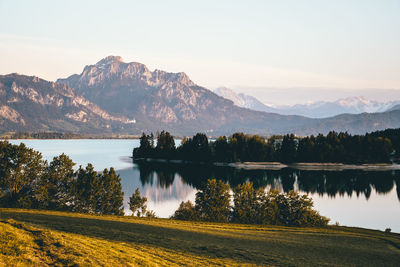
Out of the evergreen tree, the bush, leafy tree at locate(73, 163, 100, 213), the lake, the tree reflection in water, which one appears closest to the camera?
the bush

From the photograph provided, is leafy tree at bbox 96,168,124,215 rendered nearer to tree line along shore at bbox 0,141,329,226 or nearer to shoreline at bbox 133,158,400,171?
tree line along shore at bbox 0,141,329,226

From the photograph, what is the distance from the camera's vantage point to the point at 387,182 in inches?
5659

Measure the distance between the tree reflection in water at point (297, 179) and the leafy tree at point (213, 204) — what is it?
54.9 meters

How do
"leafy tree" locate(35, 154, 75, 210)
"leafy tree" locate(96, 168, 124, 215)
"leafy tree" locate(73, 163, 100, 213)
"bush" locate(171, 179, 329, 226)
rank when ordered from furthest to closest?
"leafy tree" locate(96, 168, 124, 215) → "leafy tree" locate(73, 163, 100, 213) → "leafy tree" locate(35, 154, 75, 210) → "bush" locate(171, 179, 329, 226)

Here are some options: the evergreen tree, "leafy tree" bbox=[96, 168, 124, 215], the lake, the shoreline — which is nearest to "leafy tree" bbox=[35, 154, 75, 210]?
the evergreen tree

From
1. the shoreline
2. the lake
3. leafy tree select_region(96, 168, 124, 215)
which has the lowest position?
the lake

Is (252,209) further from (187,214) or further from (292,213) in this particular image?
(187,214)

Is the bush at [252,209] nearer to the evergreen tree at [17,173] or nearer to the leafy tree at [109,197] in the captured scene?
the leafy tree at [109,197]

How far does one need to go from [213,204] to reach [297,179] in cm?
8632

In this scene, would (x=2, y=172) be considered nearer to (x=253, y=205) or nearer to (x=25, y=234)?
(x=253, y=205)

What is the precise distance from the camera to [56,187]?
7262 cm

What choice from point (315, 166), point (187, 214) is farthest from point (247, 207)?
point (315, 166)

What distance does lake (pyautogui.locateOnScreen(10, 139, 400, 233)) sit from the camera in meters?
89.6

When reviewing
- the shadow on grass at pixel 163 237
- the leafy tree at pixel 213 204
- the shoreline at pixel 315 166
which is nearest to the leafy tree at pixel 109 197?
the leafy tree at pixel 213 204
